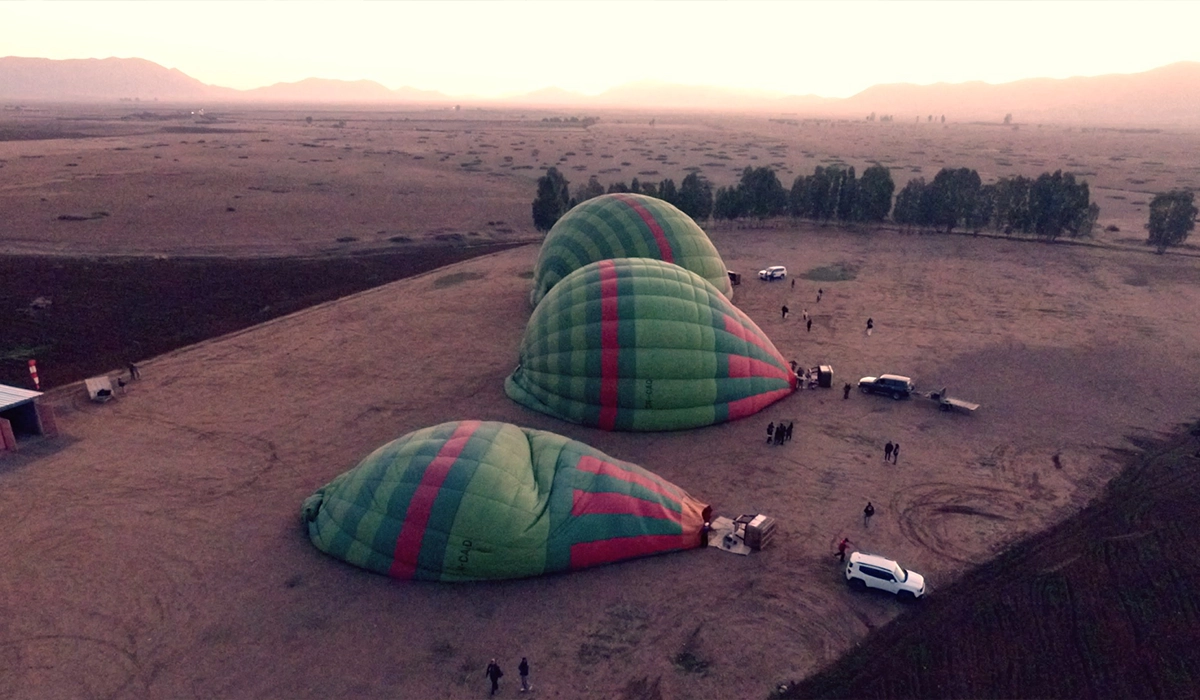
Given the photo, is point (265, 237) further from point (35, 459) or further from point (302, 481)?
point (302, 481)

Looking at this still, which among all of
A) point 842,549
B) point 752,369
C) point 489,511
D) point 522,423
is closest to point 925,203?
point 752,369

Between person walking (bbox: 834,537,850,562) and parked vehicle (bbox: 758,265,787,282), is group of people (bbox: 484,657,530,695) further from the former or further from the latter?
parked vehicle (bbox: 758,265,787,282)

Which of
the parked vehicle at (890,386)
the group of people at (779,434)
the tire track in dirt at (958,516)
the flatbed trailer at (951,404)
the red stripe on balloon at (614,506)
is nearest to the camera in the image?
the red stripe on balloon at (614,506)

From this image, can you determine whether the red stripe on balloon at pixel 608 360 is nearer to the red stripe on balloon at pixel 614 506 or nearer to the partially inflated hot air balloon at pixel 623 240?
the red stripe on balloon at pixel 614 506

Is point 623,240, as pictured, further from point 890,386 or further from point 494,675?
point 494,675

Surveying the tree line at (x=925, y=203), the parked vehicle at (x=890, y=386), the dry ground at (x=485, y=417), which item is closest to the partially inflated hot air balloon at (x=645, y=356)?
the dry ground at (x=485, y=417)

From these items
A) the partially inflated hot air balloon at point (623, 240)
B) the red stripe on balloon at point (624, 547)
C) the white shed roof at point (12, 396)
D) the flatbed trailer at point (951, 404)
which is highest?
the partially inflated hot air balloon at point (623, 240)
